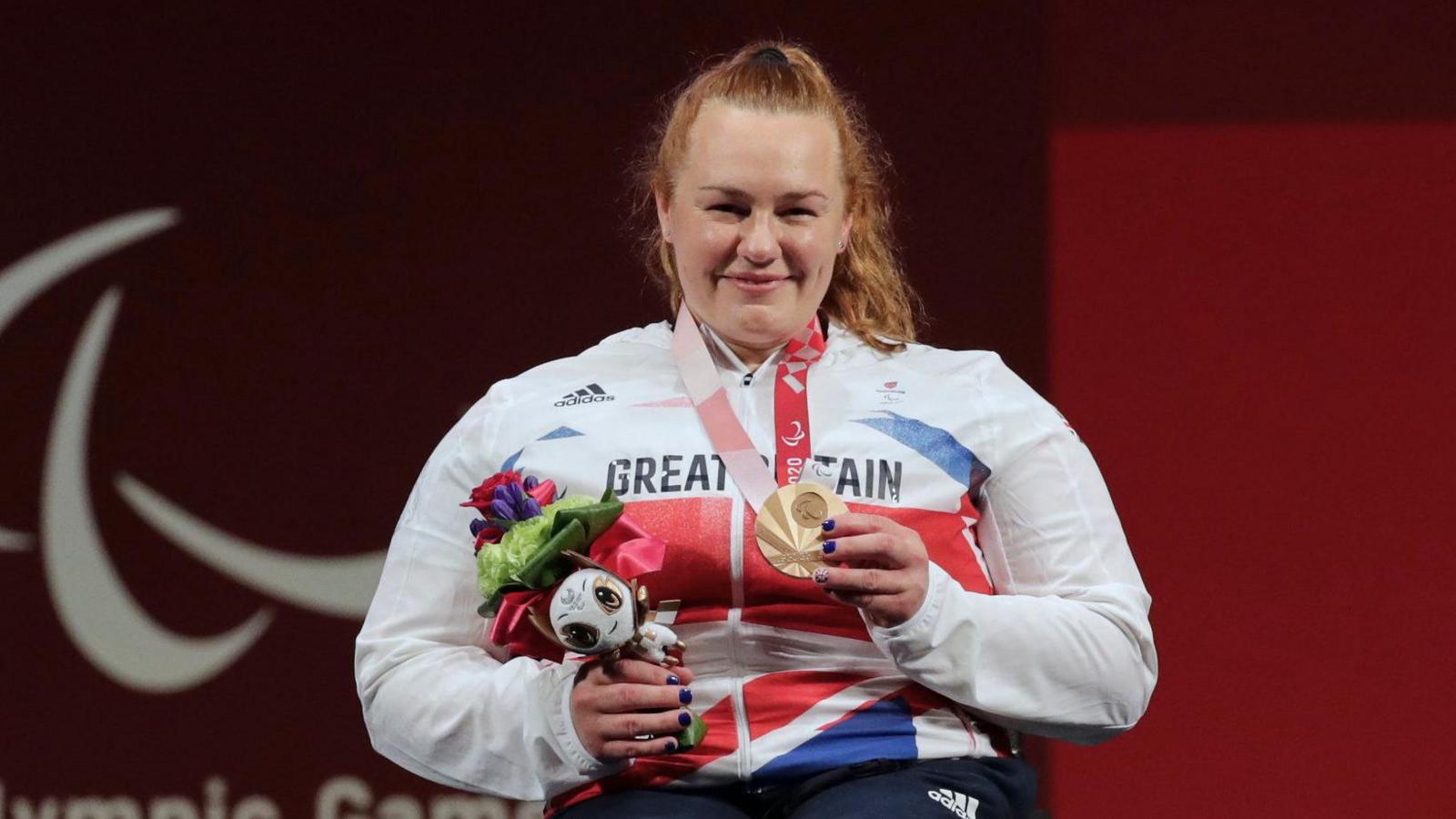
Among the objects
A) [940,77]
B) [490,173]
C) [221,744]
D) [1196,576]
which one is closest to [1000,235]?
[940,77]

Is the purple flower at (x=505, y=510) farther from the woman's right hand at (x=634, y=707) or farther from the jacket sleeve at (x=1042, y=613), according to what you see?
the jacket sleeve at (x=1042, y=613)

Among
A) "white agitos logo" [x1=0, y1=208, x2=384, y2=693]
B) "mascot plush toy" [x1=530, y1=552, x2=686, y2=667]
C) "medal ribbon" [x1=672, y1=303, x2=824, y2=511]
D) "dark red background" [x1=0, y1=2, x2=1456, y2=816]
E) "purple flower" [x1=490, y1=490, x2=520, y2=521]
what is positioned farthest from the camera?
"white agitos logo" [x1=0, y1=208, x2=384, y2=693]

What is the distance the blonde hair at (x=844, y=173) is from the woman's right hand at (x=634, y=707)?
0.59 metres

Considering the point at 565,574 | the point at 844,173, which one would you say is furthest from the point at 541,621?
the point at 844,173

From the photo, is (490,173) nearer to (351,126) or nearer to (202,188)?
(351,126)

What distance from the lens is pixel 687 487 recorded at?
78.9 inches

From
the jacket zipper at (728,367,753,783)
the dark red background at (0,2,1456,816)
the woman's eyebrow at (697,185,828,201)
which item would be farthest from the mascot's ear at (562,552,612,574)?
the dark red background at (0,2,1456,816)

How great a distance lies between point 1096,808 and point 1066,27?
53.3 inches

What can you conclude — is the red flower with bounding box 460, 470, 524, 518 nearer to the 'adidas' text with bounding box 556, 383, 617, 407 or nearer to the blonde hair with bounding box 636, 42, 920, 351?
the 'adidas' text with bounding box 556, 383, 617, 407

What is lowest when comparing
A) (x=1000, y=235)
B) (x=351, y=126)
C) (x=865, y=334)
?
(x=865, y=334)

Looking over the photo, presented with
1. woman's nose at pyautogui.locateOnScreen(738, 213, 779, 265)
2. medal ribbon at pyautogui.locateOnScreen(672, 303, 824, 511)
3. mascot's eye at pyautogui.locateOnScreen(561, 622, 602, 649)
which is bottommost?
mascot's eye at pyautogui.locateOnScreen(561, 622, 602, 649)

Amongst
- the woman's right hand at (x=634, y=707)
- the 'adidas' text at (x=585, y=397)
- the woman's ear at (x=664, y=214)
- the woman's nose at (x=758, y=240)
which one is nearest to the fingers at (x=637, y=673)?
the woman's right hand at (x=634, y=707)

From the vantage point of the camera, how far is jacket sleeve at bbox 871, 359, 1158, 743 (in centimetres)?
186

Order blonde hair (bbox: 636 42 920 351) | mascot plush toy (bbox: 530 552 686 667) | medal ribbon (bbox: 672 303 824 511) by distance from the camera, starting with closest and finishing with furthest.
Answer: mascot plush toy (bbox: 530 552 686 667)
medal ribbon (bbox: 672 303 824 511)
blonde hair (bbox: 636 42 920 351)
